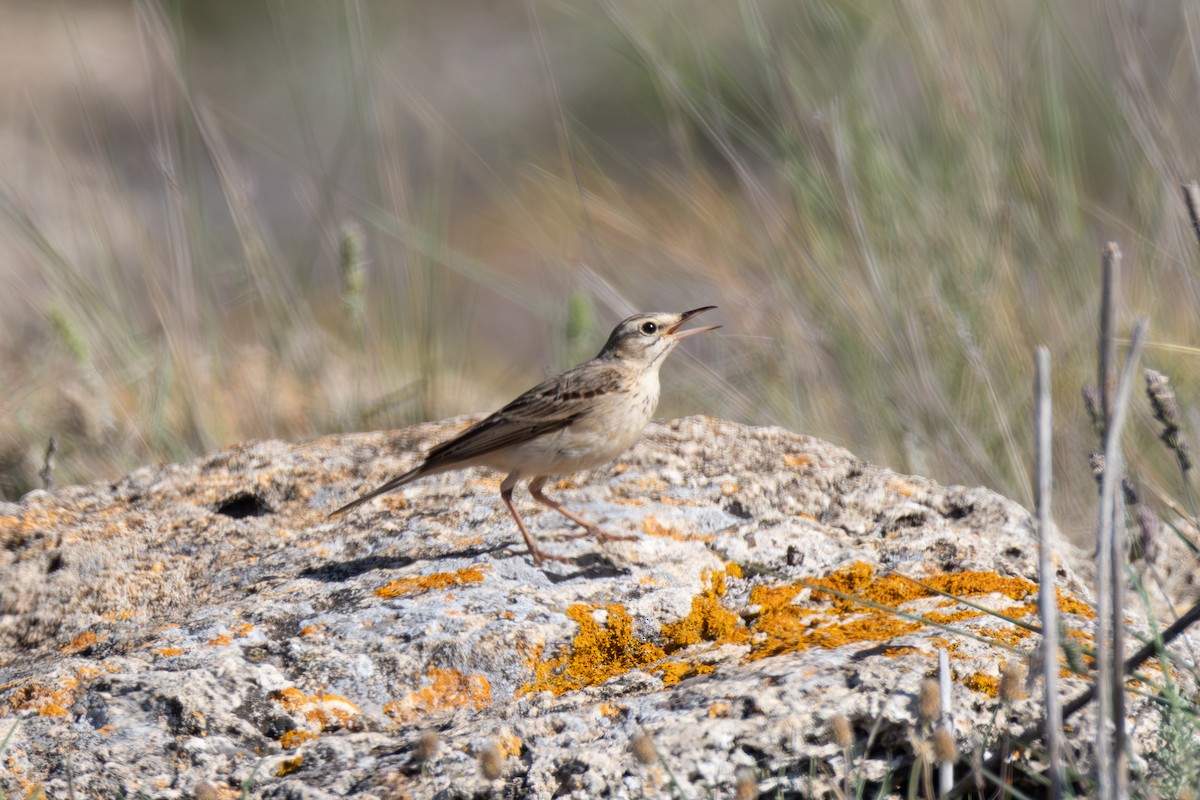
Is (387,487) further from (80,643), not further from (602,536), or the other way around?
(80,643)

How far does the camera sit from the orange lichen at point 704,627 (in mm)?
3504

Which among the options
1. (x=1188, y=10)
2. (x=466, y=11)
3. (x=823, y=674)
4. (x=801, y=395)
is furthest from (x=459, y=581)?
Answer: (x=466, y=11)

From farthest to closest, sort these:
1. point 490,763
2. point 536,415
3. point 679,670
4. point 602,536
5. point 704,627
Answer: point 536,415, point 602,536, point 704,627, point 679,670, point 490,763

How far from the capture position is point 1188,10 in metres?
5.18

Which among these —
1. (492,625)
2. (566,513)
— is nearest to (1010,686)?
(492,625)

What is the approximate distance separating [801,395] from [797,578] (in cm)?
216

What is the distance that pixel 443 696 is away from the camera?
3.29 metres

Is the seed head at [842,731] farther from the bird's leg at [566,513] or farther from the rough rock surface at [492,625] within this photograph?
the bird's leg at [566,513]

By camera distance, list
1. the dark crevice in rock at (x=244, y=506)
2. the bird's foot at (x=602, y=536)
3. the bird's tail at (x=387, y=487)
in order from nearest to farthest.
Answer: the bird's foot at (x=602, y=536), the bird's tail at (x=387, y=487), the dark crevice in rock at (x=244, y=506)

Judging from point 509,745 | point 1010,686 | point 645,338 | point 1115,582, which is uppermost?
point 1115,582

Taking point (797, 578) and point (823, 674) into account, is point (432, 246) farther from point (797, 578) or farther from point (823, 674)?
point (823, 674)

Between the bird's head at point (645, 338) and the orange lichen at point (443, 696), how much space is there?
2.02 meters

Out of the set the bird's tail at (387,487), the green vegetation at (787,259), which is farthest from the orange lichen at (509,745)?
the green vegetation at (787,259)

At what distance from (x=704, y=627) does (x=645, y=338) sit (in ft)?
6.03
